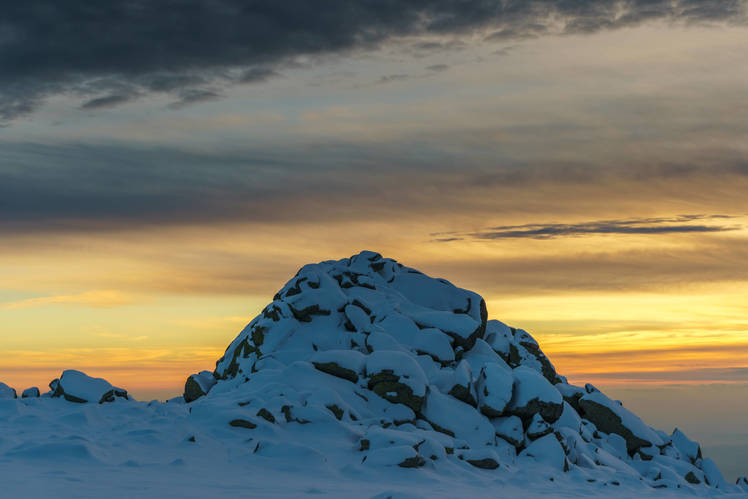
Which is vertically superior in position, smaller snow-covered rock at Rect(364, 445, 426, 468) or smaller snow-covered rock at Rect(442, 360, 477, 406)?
smaller snow-covered rock at Rect(442, 360, 477, 406)

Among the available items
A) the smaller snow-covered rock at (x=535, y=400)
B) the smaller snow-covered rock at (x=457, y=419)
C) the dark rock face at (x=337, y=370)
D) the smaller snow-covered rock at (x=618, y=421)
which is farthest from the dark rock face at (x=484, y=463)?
the smaller snow-covered rock at (x=618, y=421)

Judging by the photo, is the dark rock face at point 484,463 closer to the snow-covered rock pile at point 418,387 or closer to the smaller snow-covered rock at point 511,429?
the snow-covered rock pile at point 418,387

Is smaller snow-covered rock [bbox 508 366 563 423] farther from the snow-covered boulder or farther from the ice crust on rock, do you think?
the snow-covered boulder

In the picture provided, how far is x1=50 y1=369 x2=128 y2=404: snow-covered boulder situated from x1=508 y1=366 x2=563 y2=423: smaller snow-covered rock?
1317 centimetres

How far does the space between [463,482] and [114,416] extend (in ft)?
33.4

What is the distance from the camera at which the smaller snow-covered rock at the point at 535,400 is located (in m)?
25.3

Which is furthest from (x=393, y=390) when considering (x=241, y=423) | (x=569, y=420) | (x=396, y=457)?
(x=569, y=420)

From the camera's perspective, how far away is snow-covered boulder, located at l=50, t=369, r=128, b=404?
23453mm

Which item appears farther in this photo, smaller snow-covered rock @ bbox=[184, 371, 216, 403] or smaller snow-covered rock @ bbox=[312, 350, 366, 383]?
smaller snow-covered rock @ bbox=[184, 371, 216, 403]

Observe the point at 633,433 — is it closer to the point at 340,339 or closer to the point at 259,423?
the point at 340,339

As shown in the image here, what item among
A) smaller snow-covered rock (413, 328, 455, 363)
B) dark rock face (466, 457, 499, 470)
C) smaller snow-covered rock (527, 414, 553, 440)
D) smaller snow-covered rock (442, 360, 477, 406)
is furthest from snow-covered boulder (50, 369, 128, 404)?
smaller snow-covered rock (527, 414, 553, 440)

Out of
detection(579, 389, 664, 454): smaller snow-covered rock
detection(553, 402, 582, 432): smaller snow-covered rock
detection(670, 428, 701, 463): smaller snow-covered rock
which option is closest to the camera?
detection(553, 402, 582, 432): smaller snow-covered rock

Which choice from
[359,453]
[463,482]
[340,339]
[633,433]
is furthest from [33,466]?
[633,433]

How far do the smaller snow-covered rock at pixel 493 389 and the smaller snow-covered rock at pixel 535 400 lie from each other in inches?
13.9
